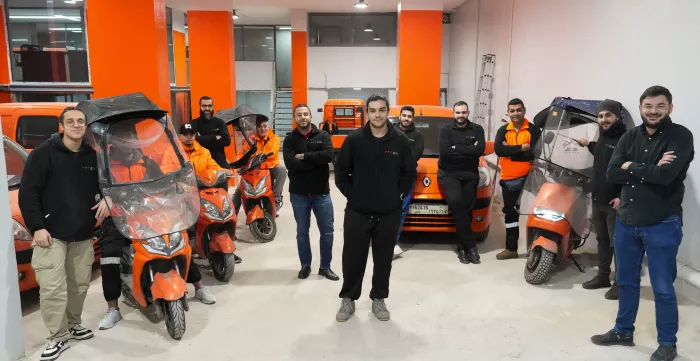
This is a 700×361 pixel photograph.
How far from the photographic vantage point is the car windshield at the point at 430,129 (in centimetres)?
660

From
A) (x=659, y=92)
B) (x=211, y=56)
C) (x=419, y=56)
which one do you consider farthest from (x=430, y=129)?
(x=211, y=56)

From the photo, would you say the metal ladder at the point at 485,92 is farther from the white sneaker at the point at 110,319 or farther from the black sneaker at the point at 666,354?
the white sneaker at the point at 110,319

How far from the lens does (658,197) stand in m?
3.38

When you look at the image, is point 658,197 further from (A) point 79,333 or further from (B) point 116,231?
(A) point 79,333

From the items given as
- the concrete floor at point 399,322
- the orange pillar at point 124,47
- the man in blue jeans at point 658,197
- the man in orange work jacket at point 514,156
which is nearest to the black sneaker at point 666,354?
the man in blue jeans at point 658,197

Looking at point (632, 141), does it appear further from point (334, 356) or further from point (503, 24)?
point (503, 24)

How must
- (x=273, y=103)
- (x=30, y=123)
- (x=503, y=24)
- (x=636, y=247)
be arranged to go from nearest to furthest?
(x=636, y=247) → (x=30, y=123) → (x=503, y=24) → (x=273, y=103)

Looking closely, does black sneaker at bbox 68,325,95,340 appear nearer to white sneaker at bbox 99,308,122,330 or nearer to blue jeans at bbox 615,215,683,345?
white sneaker at bbox 99,308,122,330

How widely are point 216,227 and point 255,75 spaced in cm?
1522

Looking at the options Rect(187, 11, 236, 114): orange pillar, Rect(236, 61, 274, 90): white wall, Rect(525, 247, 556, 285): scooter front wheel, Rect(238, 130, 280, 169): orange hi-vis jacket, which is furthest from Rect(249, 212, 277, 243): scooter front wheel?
Rect(236, 61, 274, 90): white wall

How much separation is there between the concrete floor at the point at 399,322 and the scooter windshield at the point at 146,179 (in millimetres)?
926

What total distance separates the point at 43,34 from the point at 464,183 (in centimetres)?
1367

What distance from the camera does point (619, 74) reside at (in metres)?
5.65

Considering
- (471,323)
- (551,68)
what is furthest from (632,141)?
(551,68)
